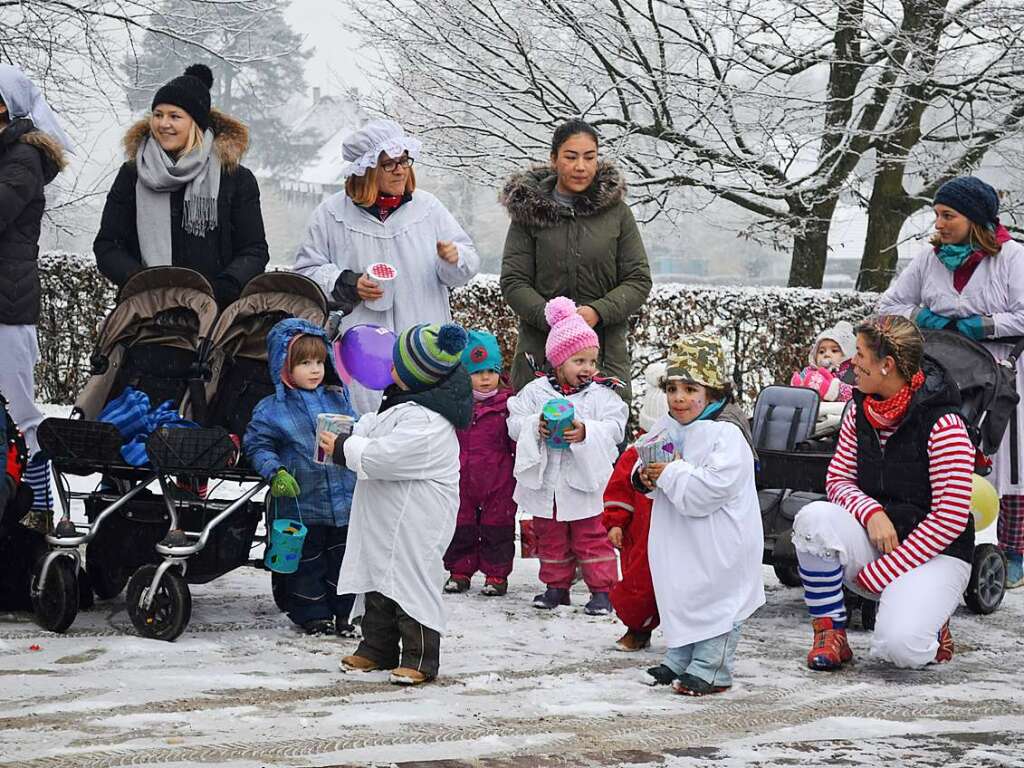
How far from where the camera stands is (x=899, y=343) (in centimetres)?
611

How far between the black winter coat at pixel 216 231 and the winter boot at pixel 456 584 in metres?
1.70

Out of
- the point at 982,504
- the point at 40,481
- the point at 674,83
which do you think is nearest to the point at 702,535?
the point at 982,504

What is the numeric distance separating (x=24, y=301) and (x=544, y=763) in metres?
3.80

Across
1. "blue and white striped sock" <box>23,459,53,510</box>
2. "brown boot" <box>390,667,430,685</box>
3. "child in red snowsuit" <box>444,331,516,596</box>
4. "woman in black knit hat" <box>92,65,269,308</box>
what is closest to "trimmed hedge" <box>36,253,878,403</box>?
"child in red snowsuit" <box>444,331,516,596</box>

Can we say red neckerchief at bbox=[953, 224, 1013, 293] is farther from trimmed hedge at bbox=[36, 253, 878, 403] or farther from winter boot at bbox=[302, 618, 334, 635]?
trimmed hedge at bbox=[36, 253, 878, 403]

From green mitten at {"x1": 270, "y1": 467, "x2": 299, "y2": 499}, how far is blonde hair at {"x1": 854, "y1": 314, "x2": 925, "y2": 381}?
93.0 inches

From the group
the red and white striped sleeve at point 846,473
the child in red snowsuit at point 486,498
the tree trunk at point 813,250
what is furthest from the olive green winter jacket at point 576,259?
the tree trunk at point 813,250

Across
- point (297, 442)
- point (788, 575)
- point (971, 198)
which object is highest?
point (971, 198)

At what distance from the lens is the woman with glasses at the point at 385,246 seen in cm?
709

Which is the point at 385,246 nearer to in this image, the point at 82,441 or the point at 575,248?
the point at 575,248

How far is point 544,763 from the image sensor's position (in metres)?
4.44

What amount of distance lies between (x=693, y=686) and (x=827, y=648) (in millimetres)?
763

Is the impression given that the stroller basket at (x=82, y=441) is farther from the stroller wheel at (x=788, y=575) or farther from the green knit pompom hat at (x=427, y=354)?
the stroller wheel at (x=788, y=575)

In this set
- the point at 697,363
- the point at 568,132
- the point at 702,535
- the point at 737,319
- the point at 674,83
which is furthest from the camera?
the point at 674,83
